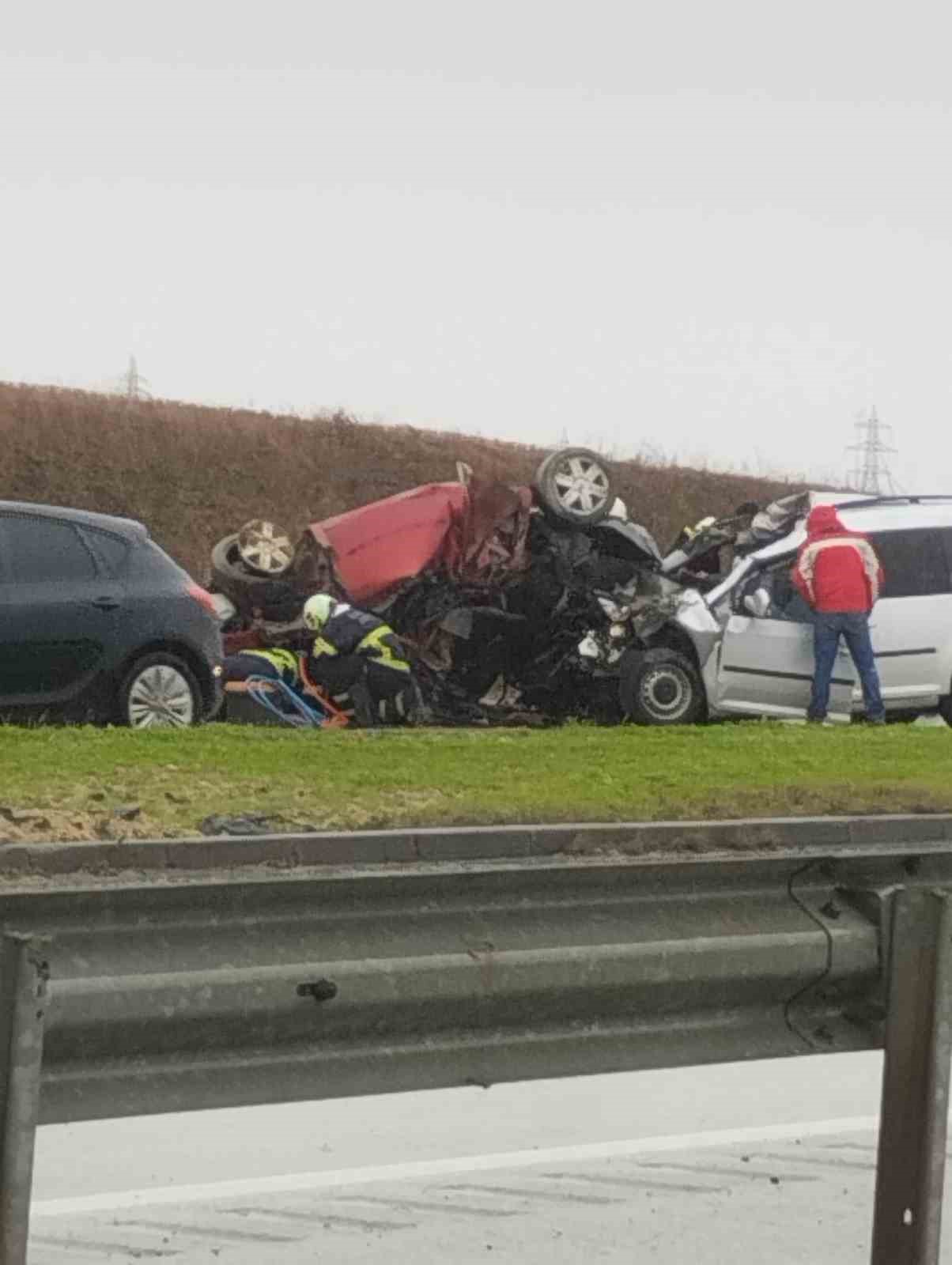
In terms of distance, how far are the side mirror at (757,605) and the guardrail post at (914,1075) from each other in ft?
54.6

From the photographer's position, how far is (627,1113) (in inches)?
278

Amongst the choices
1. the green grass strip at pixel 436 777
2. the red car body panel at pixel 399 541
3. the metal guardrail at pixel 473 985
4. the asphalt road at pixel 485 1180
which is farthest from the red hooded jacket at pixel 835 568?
the metal guardrail at pixel 473 985

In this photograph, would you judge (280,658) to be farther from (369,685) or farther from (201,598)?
(201,598)

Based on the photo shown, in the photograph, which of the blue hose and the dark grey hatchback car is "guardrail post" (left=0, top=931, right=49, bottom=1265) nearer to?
the dark grey hatchback car

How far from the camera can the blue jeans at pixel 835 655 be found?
2056 centimetres

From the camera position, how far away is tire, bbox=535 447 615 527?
22156 millimetres

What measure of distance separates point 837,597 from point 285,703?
13.8 feet

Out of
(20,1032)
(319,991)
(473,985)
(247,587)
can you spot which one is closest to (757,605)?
(247,587)

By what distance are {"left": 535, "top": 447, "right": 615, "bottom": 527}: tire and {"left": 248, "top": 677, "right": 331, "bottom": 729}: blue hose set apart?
9.70ft

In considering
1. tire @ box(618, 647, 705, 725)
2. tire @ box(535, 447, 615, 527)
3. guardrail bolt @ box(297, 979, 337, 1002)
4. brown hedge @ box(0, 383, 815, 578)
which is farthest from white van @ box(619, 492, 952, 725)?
guardrail bolt @ box(297, 979, 337, 1002)

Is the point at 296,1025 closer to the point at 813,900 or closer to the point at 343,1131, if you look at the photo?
the point at 813,900

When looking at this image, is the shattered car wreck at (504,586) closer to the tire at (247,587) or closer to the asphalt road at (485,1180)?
the tire at (247,587)

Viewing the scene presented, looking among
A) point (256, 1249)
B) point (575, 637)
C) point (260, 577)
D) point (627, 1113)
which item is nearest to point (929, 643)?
point (575, 637)

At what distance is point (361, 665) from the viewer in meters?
20.5
